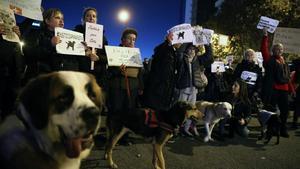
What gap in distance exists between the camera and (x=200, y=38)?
871cm

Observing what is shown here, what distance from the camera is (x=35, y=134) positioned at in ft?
6.63

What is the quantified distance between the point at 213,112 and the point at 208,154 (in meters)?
1.75

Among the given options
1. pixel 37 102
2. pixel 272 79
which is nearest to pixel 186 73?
pixel 272 79

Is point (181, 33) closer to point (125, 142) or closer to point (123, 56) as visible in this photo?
point (123, 56)

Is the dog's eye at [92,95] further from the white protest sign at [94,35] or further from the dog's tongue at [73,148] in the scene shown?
the white protest sign at [94,35]

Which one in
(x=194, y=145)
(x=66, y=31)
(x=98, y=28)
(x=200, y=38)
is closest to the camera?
(x=66, y=31)

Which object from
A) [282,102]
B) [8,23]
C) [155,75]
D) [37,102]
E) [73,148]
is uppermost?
Result: [8,23]

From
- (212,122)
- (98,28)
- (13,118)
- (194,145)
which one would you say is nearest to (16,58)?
(98,28)

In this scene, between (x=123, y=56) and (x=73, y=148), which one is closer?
(x=73, y=148)

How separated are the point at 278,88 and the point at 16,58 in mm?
6895

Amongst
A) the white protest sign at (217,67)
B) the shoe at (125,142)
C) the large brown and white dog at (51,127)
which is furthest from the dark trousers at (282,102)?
the large brown and white dog at (51,127)

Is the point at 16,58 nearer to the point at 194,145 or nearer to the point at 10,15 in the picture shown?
the point at 10,15

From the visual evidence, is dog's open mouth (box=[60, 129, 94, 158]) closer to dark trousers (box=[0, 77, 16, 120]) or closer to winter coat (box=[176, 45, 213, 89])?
dark trousers (box=[0, 77, 16, 120])

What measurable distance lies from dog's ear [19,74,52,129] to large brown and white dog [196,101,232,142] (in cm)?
687
